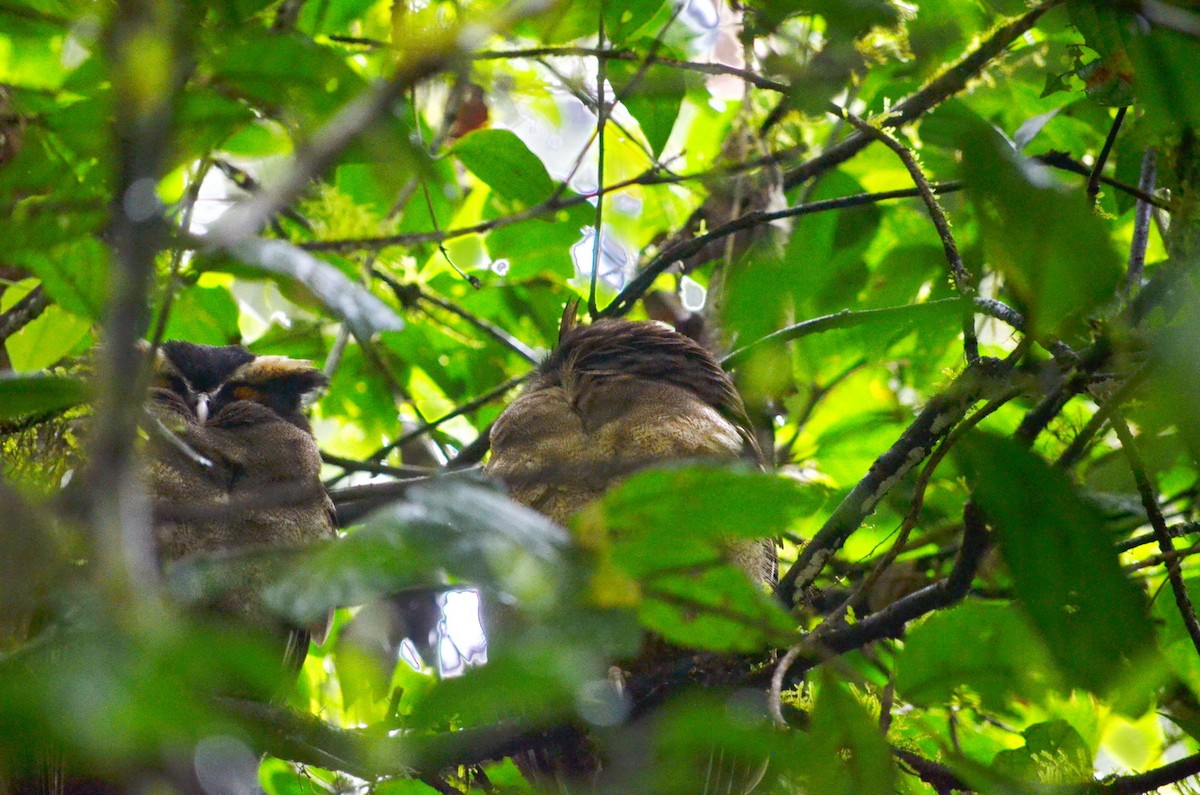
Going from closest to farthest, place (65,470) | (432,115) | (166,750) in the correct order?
(166,750)
(65,470)
(432,115)

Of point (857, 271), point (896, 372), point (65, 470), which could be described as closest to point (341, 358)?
point (65, 470)

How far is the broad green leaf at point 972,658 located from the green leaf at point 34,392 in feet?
4.14

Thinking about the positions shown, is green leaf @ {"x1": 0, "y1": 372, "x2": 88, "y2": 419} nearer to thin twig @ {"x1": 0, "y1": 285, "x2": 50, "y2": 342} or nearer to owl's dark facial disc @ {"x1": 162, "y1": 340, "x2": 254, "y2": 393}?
thin twig @ {"x1": 0, "y1": 285, "x2": 50, "y2": 342}

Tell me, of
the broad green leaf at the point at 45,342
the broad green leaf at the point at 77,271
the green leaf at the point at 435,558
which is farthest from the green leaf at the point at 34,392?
the broad green leaf at the point at 45,342

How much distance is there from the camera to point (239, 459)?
285 cm

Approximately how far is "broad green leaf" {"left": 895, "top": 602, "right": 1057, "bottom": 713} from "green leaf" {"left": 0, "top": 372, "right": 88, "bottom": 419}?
49.7 inches

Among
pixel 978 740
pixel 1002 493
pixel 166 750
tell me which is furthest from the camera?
pixel 978 740

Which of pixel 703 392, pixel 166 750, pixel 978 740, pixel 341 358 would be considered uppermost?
pixel 166 750

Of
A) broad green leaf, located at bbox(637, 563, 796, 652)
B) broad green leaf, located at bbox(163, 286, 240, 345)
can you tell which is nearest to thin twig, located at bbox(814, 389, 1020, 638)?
broad green leaf, located at bbox(637, 563, 796, 652)

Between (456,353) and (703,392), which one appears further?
(456,353)

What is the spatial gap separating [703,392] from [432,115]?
79.3 inches

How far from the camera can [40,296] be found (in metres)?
2.84

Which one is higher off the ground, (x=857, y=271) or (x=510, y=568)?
(x=510, y=568)

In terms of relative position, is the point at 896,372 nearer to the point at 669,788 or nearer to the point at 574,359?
the point at 574,359
